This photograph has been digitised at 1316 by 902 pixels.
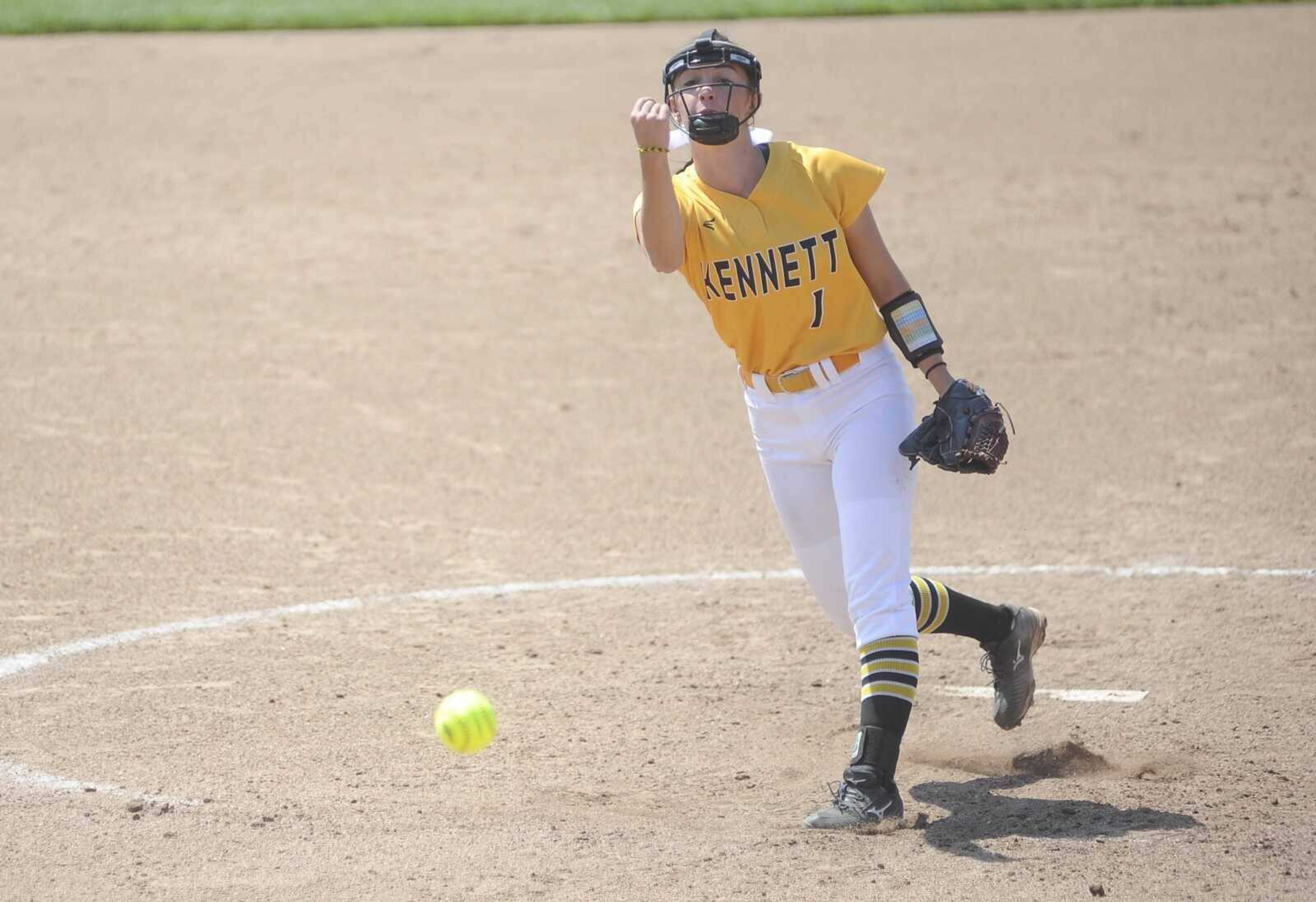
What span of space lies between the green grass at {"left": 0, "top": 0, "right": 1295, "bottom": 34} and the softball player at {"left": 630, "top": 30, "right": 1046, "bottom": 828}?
35.2ft

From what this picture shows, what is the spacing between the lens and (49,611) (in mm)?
5898

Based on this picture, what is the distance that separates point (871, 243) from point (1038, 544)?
275 centimetres

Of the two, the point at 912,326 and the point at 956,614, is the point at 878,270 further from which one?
the point at 956,614

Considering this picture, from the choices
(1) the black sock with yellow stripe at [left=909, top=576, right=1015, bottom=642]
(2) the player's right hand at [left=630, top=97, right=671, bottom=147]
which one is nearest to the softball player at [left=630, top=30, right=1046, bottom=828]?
(2) the player's right hand at [left=630, top=97, right=671, bottom=147]

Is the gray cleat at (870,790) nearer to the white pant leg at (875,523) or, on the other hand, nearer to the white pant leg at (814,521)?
the white pant leg at (875,523)

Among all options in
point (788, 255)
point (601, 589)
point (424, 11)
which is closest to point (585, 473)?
point (601, 589)

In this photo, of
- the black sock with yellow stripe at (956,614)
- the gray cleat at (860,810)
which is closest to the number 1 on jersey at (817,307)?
the black sock with yellow stripe at (956,614)

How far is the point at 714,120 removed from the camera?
4.02 m

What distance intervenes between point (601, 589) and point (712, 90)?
263 centimetres

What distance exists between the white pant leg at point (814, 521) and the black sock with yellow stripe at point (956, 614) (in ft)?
0.70

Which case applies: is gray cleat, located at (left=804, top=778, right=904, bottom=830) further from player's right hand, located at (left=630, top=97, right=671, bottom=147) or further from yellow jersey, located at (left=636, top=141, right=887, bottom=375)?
player's right hand, located at (left=630, top=97, right=671, bottom=147)

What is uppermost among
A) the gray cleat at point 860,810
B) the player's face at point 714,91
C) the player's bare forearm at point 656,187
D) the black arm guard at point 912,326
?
the player's face at point 714,91

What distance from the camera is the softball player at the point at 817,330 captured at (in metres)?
4.05

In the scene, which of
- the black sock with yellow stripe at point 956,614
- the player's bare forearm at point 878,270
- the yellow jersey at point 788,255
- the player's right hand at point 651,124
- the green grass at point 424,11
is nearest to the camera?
the player's right hand at point 651,124
